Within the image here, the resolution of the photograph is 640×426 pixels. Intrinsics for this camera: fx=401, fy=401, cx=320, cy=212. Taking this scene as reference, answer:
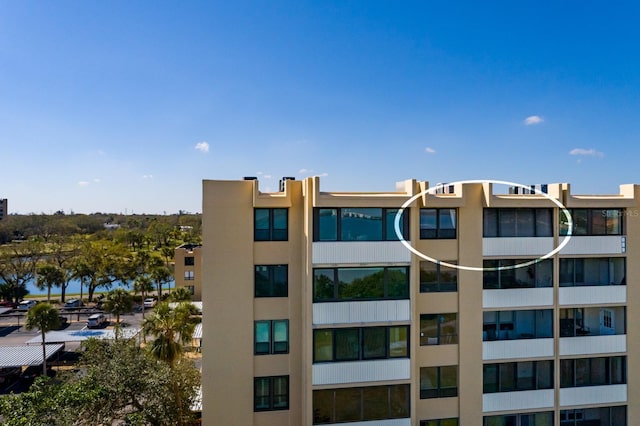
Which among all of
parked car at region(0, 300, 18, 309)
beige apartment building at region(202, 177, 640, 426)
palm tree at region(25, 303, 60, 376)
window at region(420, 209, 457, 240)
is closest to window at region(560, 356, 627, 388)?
beige apartment building at region(202, 177, 640, 426)

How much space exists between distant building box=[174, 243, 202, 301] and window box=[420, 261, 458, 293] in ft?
148

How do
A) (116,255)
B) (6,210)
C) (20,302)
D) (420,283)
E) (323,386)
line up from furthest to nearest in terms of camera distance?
(6,210)
(116,255)
(20,302)
(420,283)
(323,386)

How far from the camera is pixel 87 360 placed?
1664 cm

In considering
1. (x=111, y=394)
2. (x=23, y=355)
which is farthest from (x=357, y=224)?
(x=23, y=355)

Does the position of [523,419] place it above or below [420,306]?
below

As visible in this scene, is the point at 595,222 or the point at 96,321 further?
the point at 96,321

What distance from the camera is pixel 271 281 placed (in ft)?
49.1

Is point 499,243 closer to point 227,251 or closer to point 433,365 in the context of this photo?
point 433,365

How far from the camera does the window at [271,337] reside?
48.8ft

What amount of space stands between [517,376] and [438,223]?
685 centimetres

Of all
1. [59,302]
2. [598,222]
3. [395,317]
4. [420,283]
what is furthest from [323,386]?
[59,302]

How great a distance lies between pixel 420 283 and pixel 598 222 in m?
7.77

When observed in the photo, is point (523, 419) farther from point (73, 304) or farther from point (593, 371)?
point (73, 304)

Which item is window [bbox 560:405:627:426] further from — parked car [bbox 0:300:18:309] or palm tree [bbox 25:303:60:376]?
parked car [bbox 0:300:18:309]
